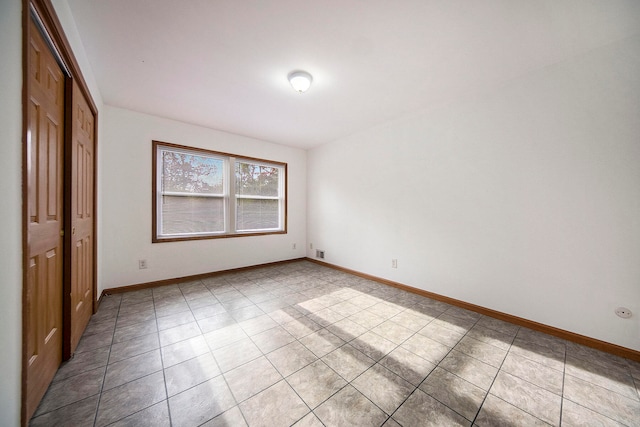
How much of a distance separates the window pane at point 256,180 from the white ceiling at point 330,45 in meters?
1.58

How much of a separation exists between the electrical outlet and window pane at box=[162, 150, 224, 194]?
516 centimetres

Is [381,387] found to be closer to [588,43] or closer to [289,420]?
→ [289,420]

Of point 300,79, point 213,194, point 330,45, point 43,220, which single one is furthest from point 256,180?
point 43,220

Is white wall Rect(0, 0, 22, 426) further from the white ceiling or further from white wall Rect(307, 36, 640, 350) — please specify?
white wall Rect(307, 36, 640, 350)

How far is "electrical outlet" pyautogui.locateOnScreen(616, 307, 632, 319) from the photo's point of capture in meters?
1.96

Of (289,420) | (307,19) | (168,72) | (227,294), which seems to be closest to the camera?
(289,420)

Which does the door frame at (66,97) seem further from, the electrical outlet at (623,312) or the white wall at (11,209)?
the electrical outlet at (623,312)

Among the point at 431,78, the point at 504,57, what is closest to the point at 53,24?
the point at 431,78

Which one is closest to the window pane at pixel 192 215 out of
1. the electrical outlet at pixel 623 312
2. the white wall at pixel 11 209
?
the white wall at pixel 11 209

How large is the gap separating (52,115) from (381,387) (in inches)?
116

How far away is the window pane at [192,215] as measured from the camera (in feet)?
12.1

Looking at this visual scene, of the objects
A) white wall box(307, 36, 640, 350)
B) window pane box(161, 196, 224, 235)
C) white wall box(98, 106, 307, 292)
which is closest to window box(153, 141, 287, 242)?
window pane box(161, 196, 224, 235)

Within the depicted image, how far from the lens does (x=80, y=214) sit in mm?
2129

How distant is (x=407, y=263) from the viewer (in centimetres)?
349
